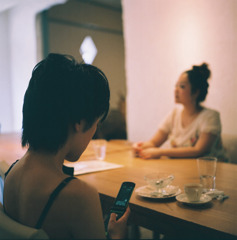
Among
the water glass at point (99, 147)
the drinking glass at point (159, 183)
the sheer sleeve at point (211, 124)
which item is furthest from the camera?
the sheer sleeve at point (211, 124)

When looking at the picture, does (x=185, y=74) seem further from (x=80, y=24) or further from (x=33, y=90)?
(x=80, y=24)

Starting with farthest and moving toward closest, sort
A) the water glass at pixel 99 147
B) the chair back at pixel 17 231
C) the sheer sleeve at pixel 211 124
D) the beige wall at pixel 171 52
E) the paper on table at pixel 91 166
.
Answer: the beige wall at pixel 171 52 < the sheer sleeve at pixel 211 124 < the water glass at pixel 99 147 < the paper on table at pixel 91 166 < the chair back at pixel 17 231

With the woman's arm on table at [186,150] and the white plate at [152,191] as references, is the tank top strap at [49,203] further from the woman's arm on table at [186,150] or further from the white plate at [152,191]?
the woman's arm on table at [186,150]

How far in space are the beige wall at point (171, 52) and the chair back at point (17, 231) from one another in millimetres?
2734

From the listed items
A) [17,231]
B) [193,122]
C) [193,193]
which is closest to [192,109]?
[193,122]

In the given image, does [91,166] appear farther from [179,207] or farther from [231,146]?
[231,146]

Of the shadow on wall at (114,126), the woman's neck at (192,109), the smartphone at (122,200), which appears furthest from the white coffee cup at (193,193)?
the shadow on wall at (114,126)

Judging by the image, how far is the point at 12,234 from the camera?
69cm

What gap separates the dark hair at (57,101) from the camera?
0.81 meters

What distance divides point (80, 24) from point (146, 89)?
3.04m

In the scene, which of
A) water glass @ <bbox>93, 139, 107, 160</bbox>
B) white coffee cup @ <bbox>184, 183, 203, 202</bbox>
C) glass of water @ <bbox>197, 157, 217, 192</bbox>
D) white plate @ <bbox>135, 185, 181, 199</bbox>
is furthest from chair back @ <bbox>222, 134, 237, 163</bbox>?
white coffee cup @ <bbox>184, 183, 203, 202</bbox>

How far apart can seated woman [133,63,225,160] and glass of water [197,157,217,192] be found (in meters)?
0.86

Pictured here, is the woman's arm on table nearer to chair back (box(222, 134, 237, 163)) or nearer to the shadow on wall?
chair back (box(222, 134, 237, 163))

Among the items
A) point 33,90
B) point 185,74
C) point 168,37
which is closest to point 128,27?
point 168,37
